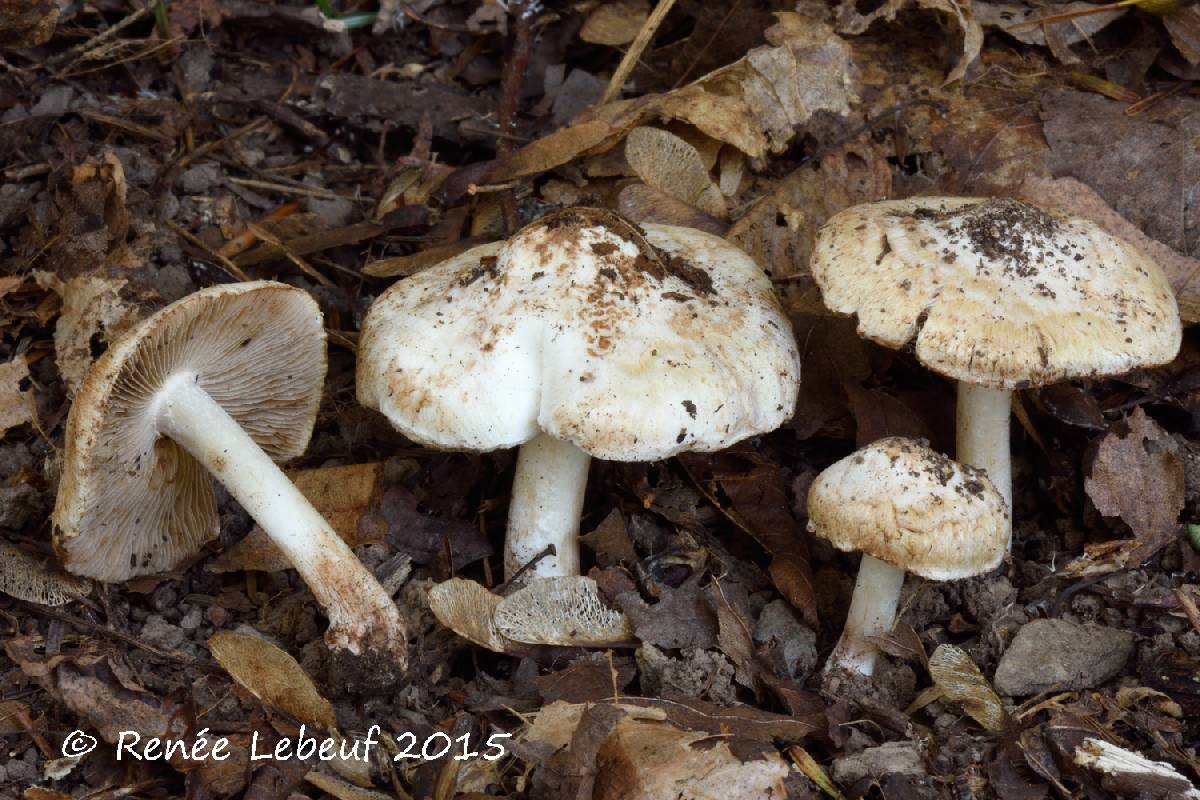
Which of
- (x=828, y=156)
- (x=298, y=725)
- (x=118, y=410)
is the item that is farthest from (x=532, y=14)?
(x=298, y=725)

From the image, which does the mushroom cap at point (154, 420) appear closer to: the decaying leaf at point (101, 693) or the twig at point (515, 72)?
the decaying leaf at point (101, 693)

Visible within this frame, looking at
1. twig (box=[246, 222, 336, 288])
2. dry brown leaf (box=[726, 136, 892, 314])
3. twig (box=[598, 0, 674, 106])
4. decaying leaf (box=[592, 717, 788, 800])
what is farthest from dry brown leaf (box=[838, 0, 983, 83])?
decaying leaf (box=[592, 717, 788, 800])

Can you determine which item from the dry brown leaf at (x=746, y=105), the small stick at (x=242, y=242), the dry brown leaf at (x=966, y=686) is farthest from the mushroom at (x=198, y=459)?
the dry brown leaf at (x=966, y=686)

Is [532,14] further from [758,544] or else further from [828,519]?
[828,519]
